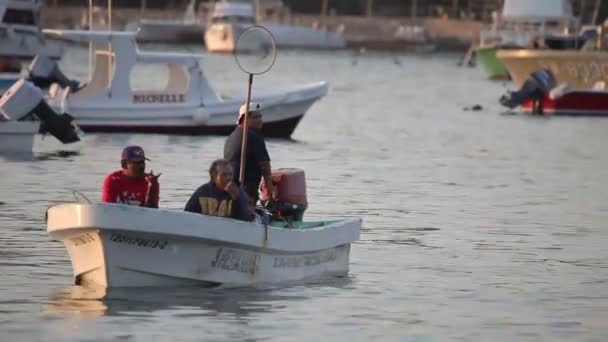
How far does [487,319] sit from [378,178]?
15.8 m

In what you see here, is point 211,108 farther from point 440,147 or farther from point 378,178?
point 378,178

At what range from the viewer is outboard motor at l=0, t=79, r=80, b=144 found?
35.9 metres

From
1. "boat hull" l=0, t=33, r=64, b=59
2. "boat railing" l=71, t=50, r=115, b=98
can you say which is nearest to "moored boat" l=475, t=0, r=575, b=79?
"boat hull" l=0, t=33, r=64, b=59

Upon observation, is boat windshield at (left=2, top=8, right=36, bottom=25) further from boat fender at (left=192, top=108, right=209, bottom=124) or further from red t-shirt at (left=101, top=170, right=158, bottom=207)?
red t-shirt at (left=101, top=170, right=158, bottom=207)

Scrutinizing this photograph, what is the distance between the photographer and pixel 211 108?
40.2 metres

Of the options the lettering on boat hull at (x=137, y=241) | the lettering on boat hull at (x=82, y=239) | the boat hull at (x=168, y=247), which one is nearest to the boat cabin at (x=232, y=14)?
the boat hull at (x=168, y=247)

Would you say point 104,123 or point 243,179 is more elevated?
point 243,179

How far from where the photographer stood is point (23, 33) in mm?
73062

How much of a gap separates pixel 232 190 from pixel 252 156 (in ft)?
4.54

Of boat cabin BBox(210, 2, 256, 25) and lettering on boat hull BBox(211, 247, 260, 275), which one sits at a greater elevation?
lettering on boat hull BBox(211, 247, 260, 275)

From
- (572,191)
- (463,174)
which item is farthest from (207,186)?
(463,174)

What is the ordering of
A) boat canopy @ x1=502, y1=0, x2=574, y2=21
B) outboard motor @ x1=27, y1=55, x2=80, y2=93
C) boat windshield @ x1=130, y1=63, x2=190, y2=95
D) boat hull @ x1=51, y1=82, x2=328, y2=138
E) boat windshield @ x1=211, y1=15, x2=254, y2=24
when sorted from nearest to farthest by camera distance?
boat hull @ x1=51, y1=82, x2=328, y2=138 < boat windshield @ x1=130, y1=63, x2=190, y2=95 < outboard motor @ x1=27, y1=55, x2=80, y2=93 < boat canopy @ x1=502, y1=0, x2=574, y2=21 < boat windshield @ x1=211, y1=15, x2=254, y2=24

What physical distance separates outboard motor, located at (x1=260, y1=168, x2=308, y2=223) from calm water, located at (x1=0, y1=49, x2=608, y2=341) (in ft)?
2.64

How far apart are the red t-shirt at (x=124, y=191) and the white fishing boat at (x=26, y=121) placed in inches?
708
